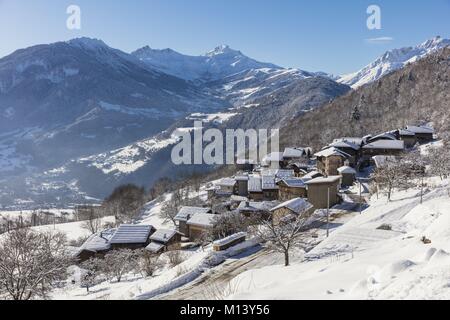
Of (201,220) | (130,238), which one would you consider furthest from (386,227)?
(130,238)

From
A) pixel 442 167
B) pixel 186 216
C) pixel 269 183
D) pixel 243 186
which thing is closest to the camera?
pixel 442 167

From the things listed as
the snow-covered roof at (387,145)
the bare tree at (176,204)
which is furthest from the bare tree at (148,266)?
the snow-covered roof at (387,145)

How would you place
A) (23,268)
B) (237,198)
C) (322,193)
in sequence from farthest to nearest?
1. (237,198)
2. (322,193)
3. (23,268)

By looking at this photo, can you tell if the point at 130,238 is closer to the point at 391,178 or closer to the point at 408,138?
the point at 391,178

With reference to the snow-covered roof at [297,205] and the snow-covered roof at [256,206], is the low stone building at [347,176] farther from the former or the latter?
the snow-covered roof at [297,205]

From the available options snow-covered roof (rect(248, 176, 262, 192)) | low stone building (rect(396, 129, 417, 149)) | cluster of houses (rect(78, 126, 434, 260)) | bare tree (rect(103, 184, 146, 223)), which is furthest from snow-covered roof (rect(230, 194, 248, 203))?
low stone building (rect(396, 129, 417, 149))

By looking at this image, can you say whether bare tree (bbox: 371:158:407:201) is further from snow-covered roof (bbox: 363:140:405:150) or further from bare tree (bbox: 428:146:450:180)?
snow-covered roof (bbox: 363:140:405:150)
